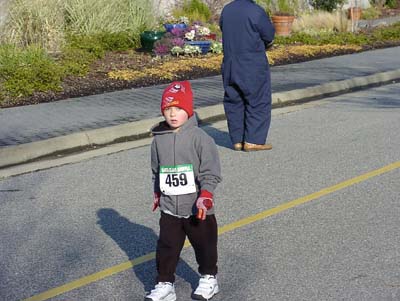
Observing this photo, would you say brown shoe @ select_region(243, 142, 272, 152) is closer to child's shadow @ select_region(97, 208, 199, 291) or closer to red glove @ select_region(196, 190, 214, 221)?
child's shadow @ select_region(97, 208, 199, 291)

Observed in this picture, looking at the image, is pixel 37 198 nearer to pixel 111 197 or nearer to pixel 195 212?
pixel 111 197

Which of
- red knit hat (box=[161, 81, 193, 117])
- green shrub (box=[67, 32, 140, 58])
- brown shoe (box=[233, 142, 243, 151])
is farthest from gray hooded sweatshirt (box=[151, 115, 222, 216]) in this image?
green shrub (box=[67, 32, 140, 58])

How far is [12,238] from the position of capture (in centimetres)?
606

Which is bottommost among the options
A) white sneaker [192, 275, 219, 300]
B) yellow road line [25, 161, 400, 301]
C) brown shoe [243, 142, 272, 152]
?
brown shoe [243, 142, 272, 152]

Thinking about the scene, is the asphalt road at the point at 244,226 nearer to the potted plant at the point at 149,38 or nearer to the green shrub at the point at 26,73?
the green shrub at the point at 26,73

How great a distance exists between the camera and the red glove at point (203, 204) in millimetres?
4426

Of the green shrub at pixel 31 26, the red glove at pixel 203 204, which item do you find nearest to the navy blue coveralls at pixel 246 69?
the red glove at pixel 203 204

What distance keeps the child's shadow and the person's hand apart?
0.76 meters

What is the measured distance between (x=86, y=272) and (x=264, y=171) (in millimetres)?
3233

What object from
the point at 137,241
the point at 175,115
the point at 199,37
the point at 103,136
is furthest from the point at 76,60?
the point at 175,115

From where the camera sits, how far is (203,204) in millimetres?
4441

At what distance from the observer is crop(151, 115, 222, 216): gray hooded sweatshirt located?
461 cm

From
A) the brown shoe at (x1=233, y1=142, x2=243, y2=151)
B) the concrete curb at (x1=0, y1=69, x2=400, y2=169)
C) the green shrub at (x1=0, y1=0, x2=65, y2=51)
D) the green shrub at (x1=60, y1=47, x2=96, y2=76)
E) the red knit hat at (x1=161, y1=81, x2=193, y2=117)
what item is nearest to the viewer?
the red knit hat at (x1=161, y1=81, x2=193, y2=117)

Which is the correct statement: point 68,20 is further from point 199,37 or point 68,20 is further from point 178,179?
point 178,179
